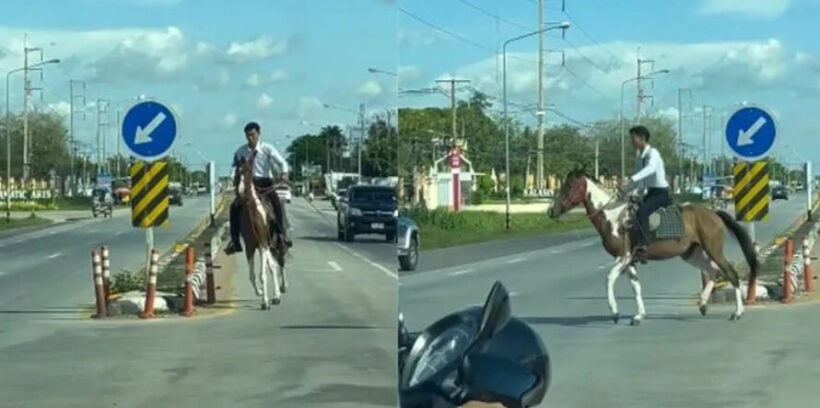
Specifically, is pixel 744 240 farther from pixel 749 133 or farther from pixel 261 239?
pixel 261 239

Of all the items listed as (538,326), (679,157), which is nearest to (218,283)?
(538,326)

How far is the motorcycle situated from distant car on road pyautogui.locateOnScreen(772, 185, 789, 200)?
131 cm

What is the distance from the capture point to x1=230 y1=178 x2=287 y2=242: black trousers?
4.54m

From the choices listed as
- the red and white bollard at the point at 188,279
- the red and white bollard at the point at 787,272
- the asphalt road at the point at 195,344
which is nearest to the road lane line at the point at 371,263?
the asphalt road at the point at 195,344

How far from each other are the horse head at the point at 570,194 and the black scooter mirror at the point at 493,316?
60cm

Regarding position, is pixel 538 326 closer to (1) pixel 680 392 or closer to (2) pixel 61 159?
(1) pixel 680 392

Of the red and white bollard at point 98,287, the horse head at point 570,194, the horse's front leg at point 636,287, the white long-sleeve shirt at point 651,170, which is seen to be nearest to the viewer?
the horse head at point 570,194

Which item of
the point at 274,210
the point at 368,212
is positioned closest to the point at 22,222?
the point at 274,210

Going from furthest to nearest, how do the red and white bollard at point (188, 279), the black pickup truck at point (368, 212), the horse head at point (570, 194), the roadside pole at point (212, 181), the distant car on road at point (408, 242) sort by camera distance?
the red and white bollard at point (188, 279) < the roadside pole at point (212, 181) < the horse head at point (570, 194) < the black pickup truck at point (368, 212) < the distant car on road at point (408, 242)

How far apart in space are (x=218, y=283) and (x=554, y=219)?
1736mm

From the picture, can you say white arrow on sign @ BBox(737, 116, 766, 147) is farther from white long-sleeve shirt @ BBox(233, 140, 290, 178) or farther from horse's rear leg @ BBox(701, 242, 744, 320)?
white long-sleeve shirt @ BBox(233, 140, 290, 178)

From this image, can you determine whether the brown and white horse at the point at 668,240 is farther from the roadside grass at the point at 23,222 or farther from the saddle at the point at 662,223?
the roadside grass at the point at 23,222

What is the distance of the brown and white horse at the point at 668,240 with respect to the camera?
368cm

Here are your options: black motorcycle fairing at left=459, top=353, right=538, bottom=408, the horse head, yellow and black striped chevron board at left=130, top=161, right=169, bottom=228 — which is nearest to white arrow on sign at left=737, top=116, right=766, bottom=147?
the horse head
